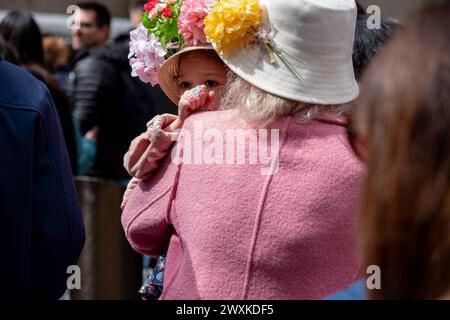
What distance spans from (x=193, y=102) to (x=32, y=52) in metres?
2.69

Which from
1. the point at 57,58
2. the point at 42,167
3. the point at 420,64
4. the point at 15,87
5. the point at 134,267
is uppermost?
the point at 420,64

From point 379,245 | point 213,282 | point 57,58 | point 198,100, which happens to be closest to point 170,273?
point 213,282

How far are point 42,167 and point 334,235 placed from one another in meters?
0.75

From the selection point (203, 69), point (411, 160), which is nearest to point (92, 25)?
point (203, 69)

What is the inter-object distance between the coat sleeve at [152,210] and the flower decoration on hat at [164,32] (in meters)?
0.45

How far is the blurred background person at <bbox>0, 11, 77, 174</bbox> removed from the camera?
15.8 ft

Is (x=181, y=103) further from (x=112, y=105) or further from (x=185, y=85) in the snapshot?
(x=112, y=105)

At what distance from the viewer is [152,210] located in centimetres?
229

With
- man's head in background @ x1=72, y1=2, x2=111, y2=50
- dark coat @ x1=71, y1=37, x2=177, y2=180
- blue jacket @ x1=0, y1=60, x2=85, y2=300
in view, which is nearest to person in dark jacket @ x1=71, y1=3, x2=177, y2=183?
dark coat @ x1=71, y1=37, x2=177, y2=180

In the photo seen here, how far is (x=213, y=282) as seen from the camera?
2145 millimetres

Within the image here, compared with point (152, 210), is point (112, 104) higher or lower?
lower

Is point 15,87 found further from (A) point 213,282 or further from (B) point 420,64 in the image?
(B) point 420,64

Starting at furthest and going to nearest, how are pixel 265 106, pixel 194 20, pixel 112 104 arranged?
pixel 112 104 < pixel 194 20 < pixel 265 106

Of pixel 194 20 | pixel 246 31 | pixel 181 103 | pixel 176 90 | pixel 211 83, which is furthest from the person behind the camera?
pixel 176 90
